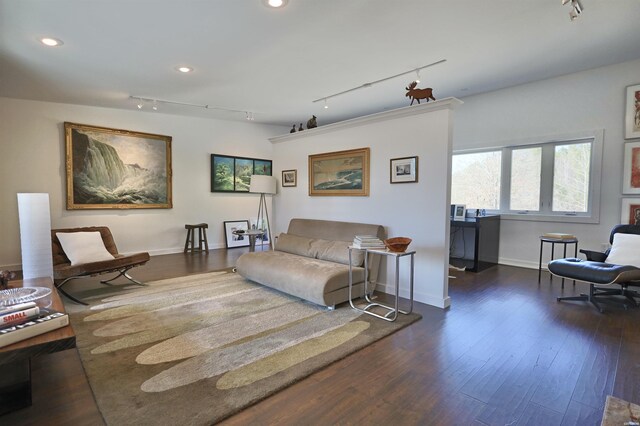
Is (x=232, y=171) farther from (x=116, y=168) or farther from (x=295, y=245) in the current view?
(x=295, y=245)

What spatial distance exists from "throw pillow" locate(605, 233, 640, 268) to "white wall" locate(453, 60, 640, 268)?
0.88m

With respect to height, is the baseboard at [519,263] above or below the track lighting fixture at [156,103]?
below

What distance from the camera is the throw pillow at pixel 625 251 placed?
3666 millimetres

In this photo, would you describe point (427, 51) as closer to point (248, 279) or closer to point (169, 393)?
point (248, 279)

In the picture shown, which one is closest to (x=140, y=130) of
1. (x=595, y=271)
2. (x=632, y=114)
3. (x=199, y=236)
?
(x=199, y=236)

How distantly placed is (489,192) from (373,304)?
3857mm

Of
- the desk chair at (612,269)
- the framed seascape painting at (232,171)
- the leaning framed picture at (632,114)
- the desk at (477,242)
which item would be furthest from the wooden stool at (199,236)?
the leaning framed picture at (632,114)

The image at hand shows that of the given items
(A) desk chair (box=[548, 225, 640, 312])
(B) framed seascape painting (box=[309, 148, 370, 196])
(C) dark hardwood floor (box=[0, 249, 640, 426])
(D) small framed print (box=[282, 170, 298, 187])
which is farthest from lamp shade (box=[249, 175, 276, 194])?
(A) desk chair (box=[548, 225, 640, 312])

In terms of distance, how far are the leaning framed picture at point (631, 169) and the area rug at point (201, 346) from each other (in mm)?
3898

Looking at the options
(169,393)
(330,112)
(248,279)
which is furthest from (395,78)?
(169,393)

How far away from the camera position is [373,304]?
344 centimetres

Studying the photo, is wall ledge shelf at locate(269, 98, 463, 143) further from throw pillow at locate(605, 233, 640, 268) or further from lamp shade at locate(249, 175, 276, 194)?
throw pillow at locate(605, 233, 640, 268)

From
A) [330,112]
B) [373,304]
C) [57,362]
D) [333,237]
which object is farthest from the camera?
[330,112]

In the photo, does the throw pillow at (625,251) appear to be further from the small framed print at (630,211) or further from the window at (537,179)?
the window at (537,179)
